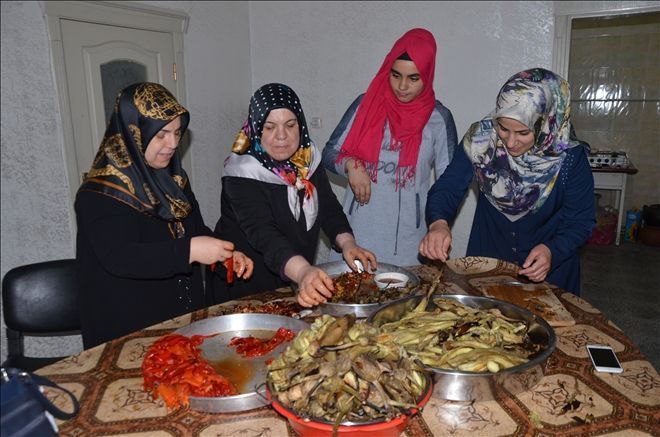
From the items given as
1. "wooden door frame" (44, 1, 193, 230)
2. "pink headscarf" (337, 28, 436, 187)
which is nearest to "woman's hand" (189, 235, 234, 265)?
"pink headscarf" (337, 28, 436, 187)

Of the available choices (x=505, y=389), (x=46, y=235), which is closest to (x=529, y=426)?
(x=505, y=389)

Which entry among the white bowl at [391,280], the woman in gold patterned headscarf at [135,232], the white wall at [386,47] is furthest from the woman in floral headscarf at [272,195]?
the white wall at [386,47]

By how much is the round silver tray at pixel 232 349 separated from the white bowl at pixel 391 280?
0.48 metres

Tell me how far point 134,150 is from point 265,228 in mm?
632

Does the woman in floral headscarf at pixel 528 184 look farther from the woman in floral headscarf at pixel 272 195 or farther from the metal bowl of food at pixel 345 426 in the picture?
the metal bowl of food at pixel 345 426

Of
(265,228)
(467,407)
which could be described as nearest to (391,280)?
(265,228)

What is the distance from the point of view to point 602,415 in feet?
4.44

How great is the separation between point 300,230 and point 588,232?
1339 mm

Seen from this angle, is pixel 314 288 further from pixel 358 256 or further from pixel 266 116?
pixel 266 116

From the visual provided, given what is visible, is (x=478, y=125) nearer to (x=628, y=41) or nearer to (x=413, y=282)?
(x=413, y=282)

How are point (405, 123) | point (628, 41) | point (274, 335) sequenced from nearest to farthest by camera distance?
point (274, 335), point (405, 123), point (628, 41)

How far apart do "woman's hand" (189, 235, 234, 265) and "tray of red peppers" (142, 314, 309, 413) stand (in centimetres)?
24

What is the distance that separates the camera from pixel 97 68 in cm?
382

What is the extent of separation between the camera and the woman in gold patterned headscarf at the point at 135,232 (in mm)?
1934
